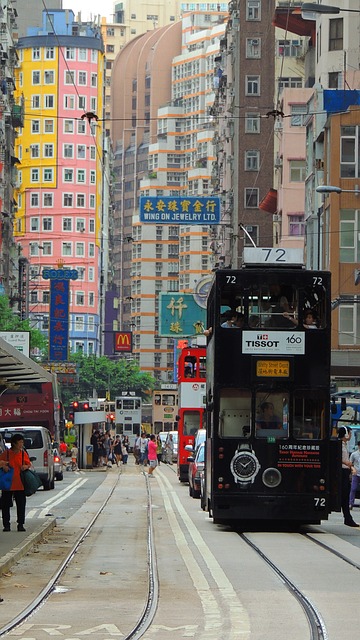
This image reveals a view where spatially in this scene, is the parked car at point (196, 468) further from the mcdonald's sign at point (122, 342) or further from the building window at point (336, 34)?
the mcdonald's sign at point (122, 342)

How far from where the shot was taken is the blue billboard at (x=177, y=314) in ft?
221

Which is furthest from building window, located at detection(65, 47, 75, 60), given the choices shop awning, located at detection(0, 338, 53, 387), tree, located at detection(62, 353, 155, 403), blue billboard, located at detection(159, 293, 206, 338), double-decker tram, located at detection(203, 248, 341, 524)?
double-decker tram, located at detection(203, 248, 341, 524)

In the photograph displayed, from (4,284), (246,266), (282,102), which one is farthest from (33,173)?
(246,266)

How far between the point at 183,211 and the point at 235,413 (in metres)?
21.4

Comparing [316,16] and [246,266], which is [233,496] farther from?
[316,16]

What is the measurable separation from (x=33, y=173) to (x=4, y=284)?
73239mm

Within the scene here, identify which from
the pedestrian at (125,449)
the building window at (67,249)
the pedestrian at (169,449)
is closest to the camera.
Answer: the pedestrian at (125,449)

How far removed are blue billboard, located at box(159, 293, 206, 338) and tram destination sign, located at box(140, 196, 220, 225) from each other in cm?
2145

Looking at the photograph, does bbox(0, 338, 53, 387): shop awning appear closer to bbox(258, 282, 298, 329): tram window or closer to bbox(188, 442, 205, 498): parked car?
bbox(258, 282, 298, 329): tram window

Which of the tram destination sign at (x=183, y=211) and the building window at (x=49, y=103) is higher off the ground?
the building window at (x=49, y=103)

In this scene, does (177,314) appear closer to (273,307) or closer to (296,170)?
(296,170)

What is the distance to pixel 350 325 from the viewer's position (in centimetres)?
6153

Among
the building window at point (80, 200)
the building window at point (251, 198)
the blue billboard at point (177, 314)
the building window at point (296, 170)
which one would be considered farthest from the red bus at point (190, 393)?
the building window at point (80, 200)

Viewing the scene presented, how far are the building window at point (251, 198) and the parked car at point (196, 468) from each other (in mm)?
61934
